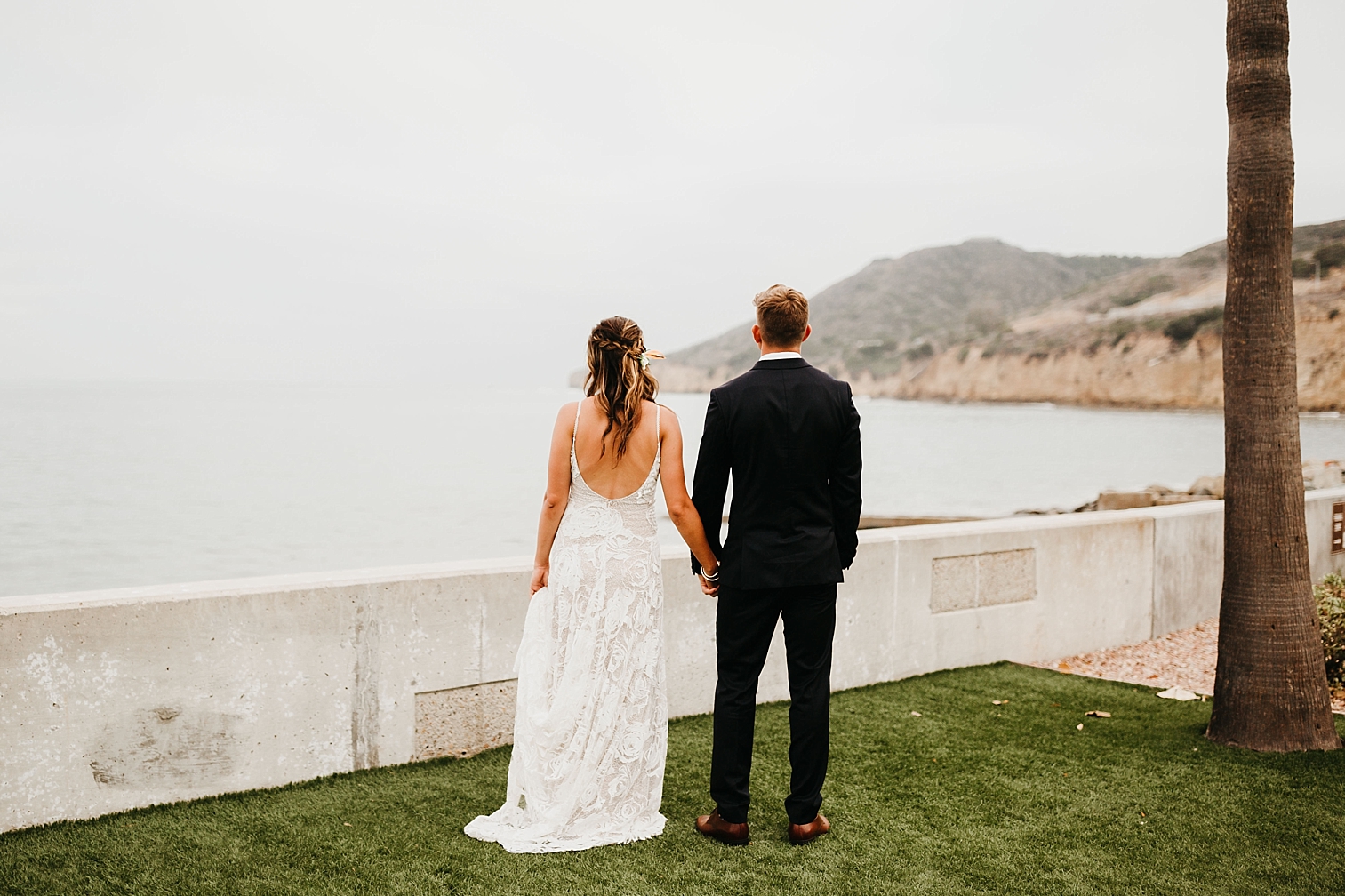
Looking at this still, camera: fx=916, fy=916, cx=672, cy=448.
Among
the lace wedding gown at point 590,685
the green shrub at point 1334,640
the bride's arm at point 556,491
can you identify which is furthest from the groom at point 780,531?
the green shrub at point 1334,640

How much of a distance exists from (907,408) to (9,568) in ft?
466

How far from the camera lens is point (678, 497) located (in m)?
3.32

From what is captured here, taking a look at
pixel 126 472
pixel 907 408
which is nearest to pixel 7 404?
pixel 126 472

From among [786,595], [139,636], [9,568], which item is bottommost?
[9,568]

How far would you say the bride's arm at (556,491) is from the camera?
3350mm

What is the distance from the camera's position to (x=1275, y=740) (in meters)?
4.31

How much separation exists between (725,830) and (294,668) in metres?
1.91

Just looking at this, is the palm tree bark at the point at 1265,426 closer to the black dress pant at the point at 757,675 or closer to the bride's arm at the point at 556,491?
the black dress pant at the point at 757,675

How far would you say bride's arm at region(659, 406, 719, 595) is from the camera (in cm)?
330

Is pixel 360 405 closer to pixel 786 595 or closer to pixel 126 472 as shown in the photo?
pixel 126 472

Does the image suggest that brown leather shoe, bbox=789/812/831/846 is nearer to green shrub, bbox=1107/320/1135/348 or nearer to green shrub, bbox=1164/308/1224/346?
green shrub, bbox=1164/308/1224/346

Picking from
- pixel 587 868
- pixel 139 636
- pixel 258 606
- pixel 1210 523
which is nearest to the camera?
pixel 587 868

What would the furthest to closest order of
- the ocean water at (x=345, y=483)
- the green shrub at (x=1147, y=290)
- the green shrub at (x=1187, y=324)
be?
1. the green shrub at (x=1147, y=290)
2. the green shrub at (x=1187, y=324)
3. the ocean water at (x=345, y=483)

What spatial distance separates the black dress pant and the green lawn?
236mm
